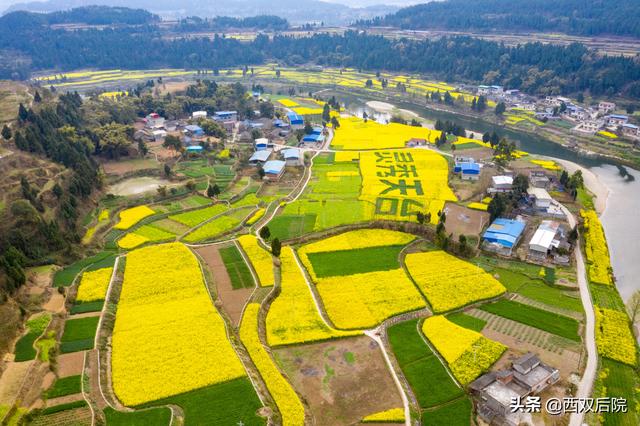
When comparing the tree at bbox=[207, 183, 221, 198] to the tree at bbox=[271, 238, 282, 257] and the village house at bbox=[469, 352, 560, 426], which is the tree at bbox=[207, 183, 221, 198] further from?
the village house at bbox=[469, 352, 560, 426]

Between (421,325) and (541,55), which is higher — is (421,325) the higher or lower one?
the lower one

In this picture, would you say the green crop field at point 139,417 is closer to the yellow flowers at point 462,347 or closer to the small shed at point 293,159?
the yellow flowers at point 462,347

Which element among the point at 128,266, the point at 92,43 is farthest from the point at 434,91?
the point at 92,43

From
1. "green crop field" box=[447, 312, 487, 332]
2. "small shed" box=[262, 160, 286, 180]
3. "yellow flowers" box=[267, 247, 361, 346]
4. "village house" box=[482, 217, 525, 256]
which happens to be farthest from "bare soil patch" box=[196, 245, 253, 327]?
"village house" box=[482, 217, 525, 256]

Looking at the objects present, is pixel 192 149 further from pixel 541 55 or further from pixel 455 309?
pixel 541 55

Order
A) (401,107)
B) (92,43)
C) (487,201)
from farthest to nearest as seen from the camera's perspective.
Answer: (92,43) → (401,107) → (487,201)
